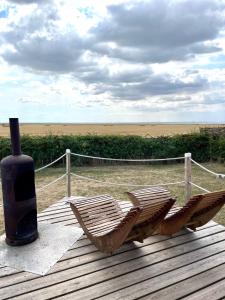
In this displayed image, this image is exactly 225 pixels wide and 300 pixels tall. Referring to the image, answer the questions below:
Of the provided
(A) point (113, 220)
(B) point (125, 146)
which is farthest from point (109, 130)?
(A) point (113, 220)

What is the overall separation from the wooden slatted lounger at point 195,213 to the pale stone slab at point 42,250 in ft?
3.91

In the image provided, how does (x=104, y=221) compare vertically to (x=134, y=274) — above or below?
above

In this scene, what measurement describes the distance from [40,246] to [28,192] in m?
→ 0.68

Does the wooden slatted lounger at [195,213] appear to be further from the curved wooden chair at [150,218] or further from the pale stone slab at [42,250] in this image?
the pale stone slab at [42,250]

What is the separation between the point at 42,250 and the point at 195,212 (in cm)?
197

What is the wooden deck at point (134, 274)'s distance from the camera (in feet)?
10.0

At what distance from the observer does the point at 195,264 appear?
3.62m

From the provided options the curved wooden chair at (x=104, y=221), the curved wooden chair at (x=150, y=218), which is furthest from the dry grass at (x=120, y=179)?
the curved wooden chair at (x=150, y=218)

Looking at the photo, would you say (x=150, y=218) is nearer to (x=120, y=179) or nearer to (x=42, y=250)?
(x=42, y=250)

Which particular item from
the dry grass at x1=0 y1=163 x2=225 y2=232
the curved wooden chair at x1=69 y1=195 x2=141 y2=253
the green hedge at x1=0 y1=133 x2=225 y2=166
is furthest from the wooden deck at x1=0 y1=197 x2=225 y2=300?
the green hedge at x1=0 y1=133 x2=225 y2=166

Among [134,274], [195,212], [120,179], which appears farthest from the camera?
[120,179]

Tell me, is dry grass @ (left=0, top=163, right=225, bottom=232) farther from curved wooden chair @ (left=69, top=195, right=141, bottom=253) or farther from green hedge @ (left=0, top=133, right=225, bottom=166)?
curved wooden chair @ (left=69, top=195, right=141, bottom=253)

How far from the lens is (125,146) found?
14.6 metres

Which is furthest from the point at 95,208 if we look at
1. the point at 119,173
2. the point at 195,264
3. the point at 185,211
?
the point at 119,173
